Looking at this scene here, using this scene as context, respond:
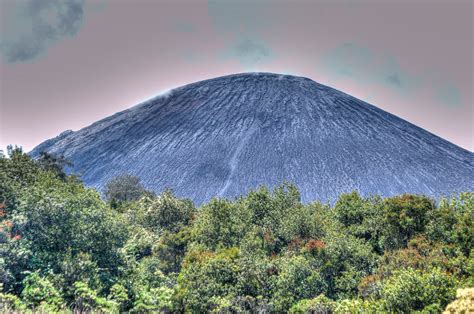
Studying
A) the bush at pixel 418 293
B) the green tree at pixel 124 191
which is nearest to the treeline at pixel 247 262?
the bush at pixel 418 293

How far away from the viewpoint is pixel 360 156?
144750mm

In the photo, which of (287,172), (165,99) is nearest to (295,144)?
(287,172)

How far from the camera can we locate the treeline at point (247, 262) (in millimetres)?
21375

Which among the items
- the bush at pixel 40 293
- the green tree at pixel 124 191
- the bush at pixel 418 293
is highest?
the green tree at pixel 124 191

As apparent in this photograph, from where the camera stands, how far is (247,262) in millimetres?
25438

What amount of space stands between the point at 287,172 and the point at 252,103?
152 feet

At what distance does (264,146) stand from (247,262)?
126 m

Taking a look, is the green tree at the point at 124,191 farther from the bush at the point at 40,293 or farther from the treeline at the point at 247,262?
the bush at the point at 40,293

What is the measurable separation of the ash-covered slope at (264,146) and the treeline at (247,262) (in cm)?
9258

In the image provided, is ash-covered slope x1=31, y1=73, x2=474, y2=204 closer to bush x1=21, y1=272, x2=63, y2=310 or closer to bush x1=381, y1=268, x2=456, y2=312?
bush x1=21, y1=272, x2=63, y2=310

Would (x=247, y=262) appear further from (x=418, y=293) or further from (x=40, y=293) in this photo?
(x=40, y=293)

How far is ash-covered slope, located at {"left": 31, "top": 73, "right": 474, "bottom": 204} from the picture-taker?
134875 millimetres

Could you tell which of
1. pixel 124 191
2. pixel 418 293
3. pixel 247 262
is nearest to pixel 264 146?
pixel 124 191

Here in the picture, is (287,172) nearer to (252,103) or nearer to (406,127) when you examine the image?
(252,103)
